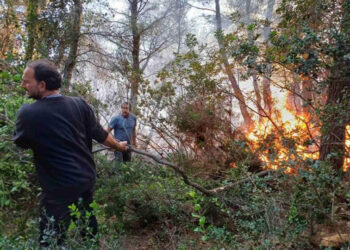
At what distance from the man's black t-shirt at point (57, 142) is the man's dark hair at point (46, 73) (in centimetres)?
11

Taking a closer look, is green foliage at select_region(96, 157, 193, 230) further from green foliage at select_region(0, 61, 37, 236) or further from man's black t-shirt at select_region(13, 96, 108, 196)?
man's black t-shirt at select_region(13, 96, 108, 196)

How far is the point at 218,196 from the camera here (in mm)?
4141

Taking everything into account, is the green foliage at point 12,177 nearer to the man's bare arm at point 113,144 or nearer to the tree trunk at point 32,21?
the man's bare arm at point 113,144

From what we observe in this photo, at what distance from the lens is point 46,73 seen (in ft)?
8.59

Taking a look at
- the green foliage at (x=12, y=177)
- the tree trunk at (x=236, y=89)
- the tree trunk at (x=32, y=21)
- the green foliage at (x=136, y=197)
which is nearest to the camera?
the green foliage at (x=12, y=177)

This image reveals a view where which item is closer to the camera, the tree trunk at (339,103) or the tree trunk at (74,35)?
the tree trunk at (339,103)

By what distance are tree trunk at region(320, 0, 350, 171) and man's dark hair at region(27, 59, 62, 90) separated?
314 centimetres

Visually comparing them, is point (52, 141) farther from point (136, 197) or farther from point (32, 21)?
point (32, 21)

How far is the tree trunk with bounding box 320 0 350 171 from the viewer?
4.35 m

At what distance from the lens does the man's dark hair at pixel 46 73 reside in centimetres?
260

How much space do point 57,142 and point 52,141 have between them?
4 cm

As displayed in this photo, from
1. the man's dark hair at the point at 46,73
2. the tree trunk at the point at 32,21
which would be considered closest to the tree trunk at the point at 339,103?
the man's dark hair at the point at 46,73

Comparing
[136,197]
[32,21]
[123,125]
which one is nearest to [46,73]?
[136,197]

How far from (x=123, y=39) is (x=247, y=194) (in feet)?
37.1
